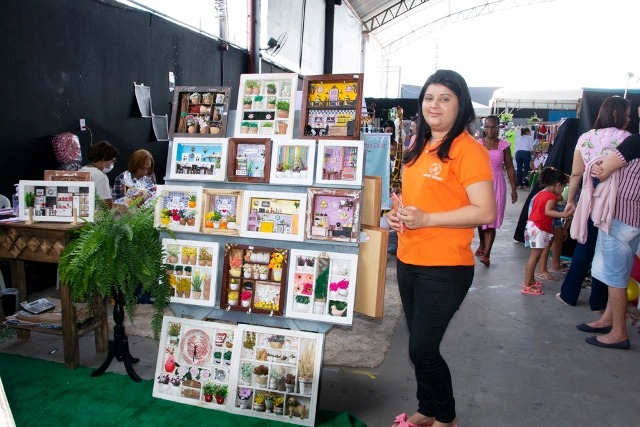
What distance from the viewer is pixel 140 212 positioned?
2.39 metres

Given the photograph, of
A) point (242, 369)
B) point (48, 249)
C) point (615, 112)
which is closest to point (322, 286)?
point (242, 369)

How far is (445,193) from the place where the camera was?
171 centimetres

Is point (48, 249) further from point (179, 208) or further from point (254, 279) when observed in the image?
point (254, 279)

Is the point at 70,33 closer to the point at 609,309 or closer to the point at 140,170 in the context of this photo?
the point at 140,170

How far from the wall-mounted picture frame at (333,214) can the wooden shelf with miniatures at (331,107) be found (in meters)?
0.28

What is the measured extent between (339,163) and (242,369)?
3.40 ft

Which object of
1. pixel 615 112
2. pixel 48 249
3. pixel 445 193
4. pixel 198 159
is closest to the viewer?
pixel 445 193

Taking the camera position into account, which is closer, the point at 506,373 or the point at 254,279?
the point at 254,279

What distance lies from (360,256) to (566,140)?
→ 435 cm

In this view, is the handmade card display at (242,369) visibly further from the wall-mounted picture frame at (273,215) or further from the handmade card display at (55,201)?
the handmade card display at (55,201)

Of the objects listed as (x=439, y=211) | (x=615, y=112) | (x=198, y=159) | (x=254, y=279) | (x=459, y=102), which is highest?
(x=615, y=112)

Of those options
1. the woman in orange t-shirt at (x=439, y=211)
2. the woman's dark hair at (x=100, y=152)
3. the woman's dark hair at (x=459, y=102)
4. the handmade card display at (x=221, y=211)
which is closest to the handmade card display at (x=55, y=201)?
the handmade card display at (x=221, y=211)

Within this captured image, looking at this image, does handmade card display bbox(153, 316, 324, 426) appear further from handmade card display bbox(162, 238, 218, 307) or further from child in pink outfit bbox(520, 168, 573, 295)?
child in pink outfit bbox(520, 168, 573, 295)

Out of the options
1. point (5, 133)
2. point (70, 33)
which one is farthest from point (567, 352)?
→ point (70, 33)
